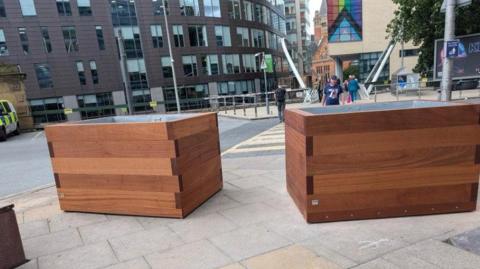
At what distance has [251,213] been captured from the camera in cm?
419

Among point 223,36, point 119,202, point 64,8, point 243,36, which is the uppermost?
point 64,8

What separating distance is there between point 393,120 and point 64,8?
133 ft

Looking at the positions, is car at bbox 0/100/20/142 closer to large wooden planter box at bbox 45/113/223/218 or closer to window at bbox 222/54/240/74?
large wooden planter box at bbox 45/113/223/218

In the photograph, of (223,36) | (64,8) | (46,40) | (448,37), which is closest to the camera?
(448,37)

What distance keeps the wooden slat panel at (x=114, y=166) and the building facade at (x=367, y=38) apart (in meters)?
51.2

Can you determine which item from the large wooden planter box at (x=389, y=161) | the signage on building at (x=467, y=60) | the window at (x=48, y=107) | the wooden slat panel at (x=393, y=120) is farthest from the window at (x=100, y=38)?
the wooden slat panel at (x=393, y=120)

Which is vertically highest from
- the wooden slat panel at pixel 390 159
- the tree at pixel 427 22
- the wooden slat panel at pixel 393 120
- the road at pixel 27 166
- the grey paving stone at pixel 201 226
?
the tree at pixel 427 22

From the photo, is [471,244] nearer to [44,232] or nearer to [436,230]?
[436,230]

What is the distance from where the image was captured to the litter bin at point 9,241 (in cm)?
302

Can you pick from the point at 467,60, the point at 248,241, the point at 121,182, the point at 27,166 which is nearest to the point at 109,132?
the point at 121,182

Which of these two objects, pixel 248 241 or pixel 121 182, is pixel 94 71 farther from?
pixel 248 241

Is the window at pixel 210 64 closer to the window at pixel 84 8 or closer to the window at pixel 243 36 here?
the window at pixel 243 36

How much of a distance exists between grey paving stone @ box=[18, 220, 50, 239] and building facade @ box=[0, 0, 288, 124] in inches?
1114

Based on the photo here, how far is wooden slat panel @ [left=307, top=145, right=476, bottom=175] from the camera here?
139 inches
